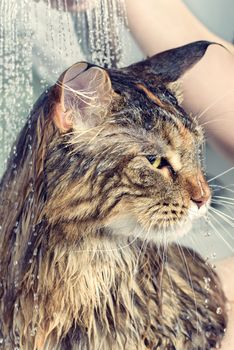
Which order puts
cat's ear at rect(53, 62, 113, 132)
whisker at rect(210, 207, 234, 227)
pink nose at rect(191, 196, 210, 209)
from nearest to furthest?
cat's ear at rect(53, 62, 113, 132)
pink nose at rect(191, 196, 210, 209)
whisker at rect(210, 207, 234, 227)

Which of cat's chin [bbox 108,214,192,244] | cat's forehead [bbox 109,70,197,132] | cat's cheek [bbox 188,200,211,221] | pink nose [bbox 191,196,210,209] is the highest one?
cat's forehead [bbox 109,70,197,132]

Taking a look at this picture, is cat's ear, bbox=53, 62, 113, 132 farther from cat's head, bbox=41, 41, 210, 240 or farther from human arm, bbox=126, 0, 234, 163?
human arm, bbox=126, 0, 234, 163

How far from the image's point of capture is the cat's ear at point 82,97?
3.20 ft

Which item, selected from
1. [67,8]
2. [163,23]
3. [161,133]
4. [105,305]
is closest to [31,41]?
[67,8]

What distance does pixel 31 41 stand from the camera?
129 cm

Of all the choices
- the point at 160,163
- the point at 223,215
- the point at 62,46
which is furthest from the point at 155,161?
the point at 62,46

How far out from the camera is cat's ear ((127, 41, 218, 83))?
3.78 ft

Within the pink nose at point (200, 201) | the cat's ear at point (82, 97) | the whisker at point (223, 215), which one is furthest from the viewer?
the whisker at point (223, 215)

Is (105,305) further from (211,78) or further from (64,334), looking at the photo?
(211,78)

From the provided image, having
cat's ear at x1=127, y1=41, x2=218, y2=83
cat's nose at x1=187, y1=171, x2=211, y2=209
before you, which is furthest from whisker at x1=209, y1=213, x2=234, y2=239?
cat's ear at x1=127, y1=41, x2=218, y2=83

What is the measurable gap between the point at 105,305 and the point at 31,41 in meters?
0.51

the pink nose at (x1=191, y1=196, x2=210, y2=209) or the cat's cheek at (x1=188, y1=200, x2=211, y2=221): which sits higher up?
the pink nose at (x1=191, y1=196, x2=210, y2=209)

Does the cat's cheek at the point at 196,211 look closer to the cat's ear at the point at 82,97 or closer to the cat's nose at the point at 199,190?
the cat's nose at the point at 199,190

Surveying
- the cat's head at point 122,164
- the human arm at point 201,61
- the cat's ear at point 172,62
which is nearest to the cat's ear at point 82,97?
the cat's head at point 122,164
